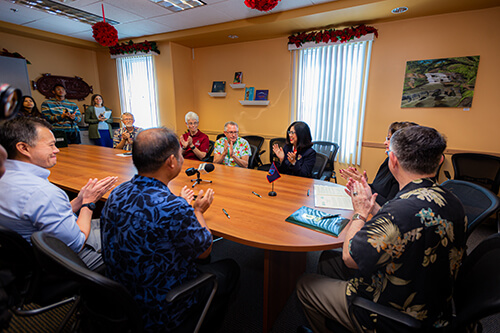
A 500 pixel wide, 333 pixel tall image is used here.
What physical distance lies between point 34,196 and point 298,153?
2.49 meters

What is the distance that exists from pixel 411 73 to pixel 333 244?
139 inches

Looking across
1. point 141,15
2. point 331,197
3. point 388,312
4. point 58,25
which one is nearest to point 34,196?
point 388,312

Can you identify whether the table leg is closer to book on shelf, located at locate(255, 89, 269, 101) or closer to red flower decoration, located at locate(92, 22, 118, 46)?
red flower decoration, located at locate(92, 22, 118, 46)

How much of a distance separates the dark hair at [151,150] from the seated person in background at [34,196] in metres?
0.54

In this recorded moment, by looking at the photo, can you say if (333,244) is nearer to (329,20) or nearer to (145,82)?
(329,20)

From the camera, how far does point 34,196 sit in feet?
3.86

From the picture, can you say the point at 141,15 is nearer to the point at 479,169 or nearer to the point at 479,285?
the point at 479,285

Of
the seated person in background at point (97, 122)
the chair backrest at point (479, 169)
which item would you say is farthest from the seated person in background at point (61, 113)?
the chair backrest at point (479, 169)

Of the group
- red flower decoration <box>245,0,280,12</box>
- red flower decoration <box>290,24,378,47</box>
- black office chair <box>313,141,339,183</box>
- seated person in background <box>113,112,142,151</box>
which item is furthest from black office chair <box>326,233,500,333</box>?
seated person in background <box>113,112,142,151</box>

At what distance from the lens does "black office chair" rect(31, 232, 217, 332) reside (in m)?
0.79

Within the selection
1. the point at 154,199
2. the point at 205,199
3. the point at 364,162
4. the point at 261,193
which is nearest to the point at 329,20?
the point at 364,162

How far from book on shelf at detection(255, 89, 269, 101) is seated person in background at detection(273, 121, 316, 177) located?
6.65ft

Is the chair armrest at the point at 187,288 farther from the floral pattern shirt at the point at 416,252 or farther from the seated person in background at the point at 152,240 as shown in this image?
the floral pattern shirt at the point at 416,252

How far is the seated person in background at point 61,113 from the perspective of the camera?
4.60 meters
